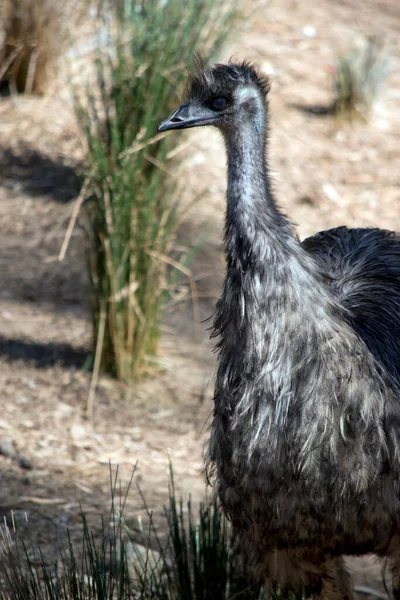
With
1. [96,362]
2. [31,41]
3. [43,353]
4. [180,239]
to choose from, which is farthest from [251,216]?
[31,41]

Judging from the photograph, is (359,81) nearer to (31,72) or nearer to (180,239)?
(180,239)

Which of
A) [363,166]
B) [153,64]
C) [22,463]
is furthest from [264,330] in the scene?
[363,166]

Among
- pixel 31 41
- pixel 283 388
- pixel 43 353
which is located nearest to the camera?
pixel 283 388

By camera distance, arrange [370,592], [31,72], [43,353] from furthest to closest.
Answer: [31,72] → [43,353] → [370,592]

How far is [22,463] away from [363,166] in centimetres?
508

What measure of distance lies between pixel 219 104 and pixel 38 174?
17.0ft

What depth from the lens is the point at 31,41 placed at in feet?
27.1

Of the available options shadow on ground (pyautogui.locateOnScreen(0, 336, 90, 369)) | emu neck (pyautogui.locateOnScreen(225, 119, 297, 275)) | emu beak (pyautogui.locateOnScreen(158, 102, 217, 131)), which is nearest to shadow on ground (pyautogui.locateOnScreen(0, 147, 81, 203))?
shadow on ground (pyautogui.locateOnScreen(0, 336, 90, 369))

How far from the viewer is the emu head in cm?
284

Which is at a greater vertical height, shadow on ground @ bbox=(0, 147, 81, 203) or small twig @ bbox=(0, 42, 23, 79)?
small twig @ bbox=(0, 42, 23, 79)

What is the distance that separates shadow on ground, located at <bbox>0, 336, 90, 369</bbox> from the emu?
8.80ft

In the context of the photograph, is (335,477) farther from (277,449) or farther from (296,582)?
(296,582)

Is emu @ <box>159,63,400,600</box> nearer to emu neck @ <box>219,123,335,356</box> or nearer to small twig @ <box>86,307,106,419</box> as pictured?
emu neck @ <box>219,123,335,356</box>

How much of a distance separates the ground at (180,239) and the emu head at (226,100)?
267 mm
